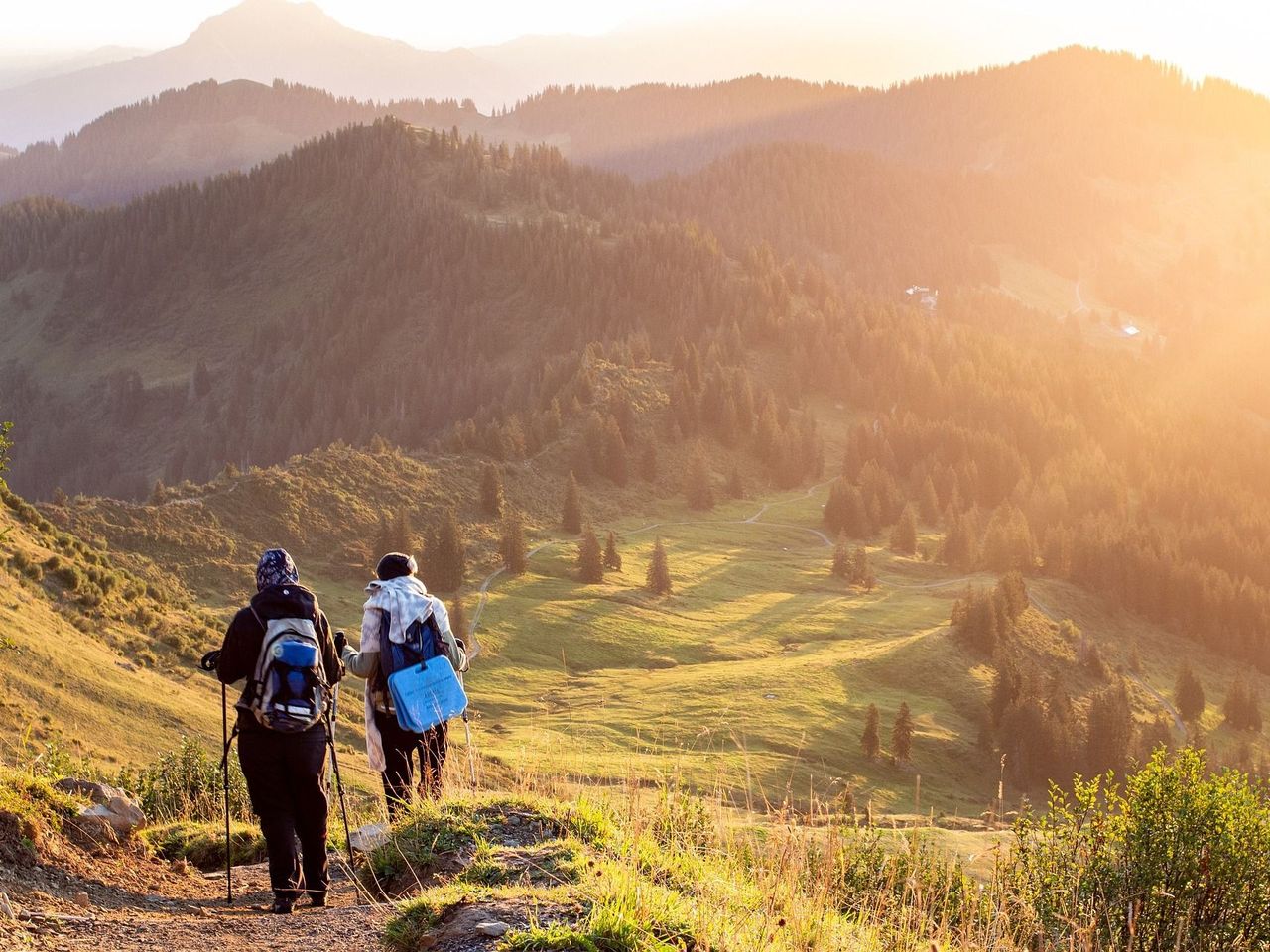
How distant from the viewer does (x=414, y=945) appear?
10.2 metres

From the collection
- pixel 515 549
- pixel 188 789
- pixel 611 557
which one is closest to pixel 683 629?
pixel 611 557

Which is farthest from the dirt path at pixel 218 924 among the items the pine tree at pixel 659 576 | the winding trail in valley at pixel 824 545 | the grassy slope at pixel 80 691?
the pine tree at pixel 659 576

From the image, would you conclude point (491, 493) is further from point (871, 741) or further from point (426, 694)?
point (426, 694)

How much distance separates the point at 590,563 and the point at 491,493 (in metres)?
16.7

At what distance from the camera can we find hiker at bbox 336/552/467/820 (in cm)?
1447

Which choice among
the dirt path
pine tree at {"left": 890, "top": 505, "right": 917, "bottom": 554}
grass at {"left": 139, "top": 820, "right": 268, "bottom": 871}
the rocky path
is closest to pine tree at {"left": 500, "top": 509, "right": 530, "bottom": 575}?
pine tree at {"left": 890, "top": 505, "right": 917, "bottom": 554}

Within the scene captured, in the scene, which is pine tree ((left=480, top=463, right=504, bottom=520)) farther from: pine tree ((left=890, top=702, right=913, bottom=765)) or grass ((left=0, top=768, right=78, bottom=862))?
grass ((left=0, top=768, right=78, bottom=862))

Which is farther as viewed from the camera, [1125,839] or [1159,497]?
[1159,497]

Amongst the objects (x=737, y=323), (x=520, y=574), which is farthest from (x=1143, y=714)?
(x=737, y=323)

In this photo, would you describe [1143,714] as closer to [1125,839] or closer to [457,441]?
[457,441]

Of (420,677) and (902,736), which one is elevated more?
(420,677)

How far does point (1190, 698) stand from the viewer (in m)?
95.9

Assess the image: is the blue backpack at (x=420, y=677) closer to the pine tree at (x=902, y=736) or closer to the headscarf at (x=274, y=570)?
the headscarf at (x=274, y=570)

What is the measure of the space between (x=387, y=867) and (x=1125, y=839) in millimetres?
12280
